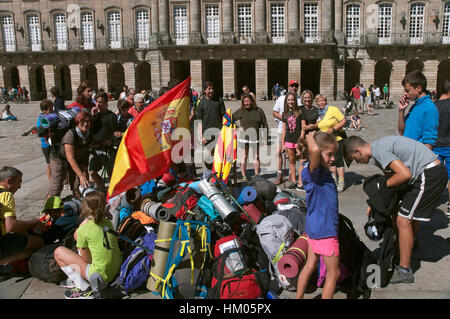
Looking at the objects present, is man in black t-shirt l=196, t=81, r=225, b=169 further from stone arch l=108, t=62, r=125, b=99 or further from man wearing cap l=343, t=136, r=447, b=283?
stone arch l=108, t=62, r=125, b=99

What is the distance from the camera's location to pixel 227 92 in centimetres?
3609

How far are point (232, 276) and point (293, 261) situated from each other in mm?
592

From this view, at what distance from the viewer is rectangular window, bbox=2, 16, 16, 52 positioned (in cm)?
3959

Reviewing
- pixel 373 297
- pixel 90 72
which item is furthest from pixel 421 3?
pixel 373 297

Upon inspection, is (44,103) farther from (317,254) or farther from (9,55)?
(9,55)

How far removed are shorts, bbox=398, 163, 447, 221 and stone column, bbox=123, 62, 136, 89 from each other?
35.7 meters

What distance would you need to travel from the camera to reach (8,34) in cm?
3981

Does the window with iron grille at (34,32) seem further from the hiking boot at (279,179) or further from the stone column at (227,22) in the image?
the hiking boot at (279,179)

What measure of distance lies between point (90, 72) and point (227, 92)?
50.6ft

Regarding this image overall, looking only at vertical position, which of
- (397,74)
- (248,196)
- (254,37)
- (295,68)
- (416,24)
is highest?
(416,24)

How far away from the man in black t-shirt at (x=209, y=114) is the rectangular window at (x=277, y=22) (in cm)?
2992

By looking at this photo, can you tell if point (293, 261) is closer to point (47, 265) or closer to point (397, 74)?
point (47, 265)

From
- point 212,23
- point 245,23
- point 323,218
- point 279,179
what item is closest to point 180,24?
point 212,23

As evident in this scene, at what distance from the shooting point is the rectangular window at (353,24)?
117ft
